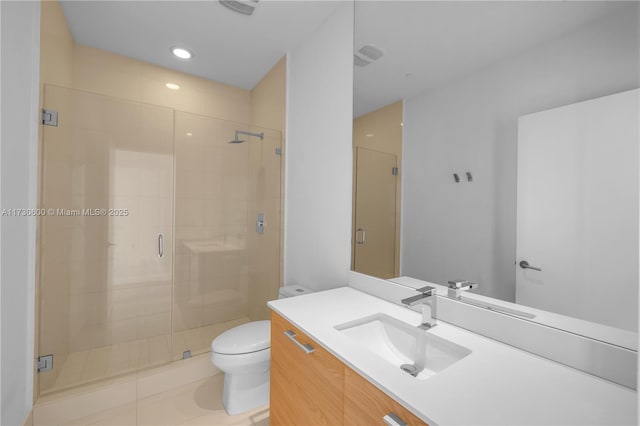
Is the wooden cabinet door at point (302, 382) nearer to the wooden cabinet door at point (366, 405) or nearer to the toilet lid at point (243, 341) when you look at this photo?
the wooden cabinet door at point (366, 405)

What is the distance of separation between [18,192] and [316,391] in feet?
5.41

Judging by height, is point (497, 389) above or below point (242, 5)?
below

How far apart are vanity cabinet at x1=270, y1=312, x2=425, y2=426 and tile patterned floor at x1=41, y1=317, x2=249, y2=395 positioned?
1228 mm

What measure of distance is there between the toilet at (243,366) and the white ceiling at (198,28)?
209 centimetres

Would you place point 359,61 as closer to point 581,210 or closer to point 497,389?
point 581,210

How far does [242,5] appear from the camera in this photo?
1.71 m

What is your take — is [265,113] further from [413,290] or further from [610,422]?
[610,422]

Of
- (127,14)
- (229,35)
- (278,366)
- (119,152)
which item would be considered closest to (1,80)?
(119,152)

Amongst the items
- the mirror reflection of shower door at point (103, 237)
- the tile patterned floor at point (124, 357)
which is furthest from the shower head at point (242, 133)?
the tile patterned floor at point (124, 357)

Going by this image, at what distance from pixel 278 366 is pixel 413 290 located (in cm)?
68

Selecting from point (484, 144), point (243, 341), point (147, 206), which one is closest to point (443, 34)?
point (484, 144)

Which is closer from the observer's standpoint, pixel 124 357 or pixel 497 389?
pixel 497 389

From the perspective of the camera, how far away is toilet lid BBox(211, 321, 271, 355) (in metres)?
1.58

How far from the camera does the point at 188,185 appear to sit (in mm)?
2223
